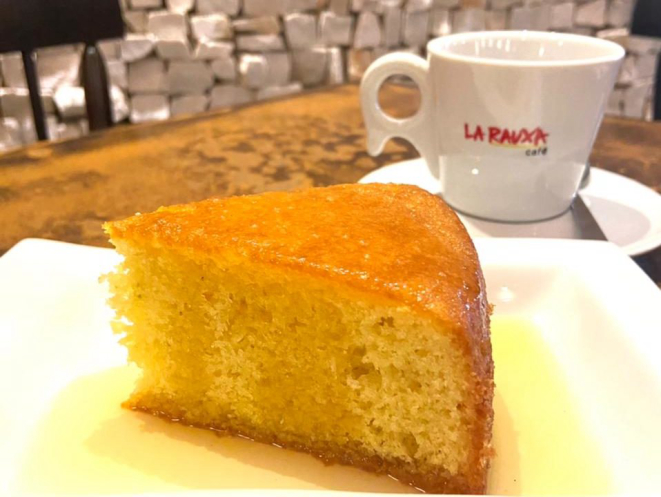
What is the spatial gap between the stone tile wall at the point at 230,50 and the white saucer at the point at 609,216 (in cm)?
139

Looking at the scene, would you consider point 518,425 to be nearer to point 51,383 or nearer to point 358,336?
point 358,336

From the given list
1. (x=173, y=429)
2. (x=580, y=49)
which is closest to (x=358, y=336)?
(x=173, y=429)

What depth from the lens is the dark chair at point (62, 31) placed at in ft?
5.19

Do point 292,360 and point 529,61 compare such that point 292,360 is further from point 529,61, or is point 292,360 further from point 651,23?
point 651,23

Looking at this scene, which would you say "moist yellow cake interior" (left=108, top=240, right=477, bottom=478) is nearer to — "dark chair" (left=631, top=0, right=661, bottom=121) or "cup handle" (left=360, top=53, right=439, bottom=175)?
"cup handle" (left=360, top=53, right=439, bottom=175)

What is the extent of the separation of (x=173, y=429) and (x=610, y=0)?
10.5 ft

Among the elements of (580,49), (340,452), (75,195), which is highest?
(580,49)

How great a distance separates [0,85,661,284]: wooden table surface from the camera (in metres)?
1.22

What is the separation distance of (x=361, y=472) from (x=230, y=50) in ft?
7.27

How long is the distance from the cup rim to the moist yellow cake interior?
54 centimetres

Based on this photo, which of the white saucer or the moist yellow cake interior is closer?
the moist yellow cake interior

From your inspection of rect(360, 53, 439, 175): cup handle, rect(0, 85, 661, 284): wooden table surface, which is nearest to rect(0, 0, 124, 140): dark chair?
rect(0, 85, 661, 284): wooden table surface

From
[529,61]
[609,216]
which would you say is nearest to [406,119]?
[529,61]

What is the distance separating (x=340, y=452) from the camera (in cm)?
72
